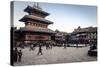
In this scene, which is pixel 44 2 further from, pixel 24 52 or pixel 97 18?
pixel 97 18

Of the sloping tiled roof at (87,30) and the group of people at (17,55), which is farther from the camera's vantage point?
the sloping tiled roof at (87,30)

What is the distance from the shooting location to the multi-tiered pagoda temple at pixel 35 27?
2273mm

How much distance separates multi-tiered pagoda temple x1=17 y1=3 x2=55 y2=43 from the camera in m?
2.27

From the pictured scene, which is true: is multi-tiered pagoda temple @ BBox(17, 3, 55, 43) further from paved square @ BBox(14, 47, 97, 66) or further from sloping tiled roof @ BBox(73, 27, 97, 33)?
sloping tiled roof @ BBox(73, 27, 97, 33)

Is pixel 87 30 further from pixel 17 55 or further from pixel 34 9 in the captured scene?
pixel 17 55

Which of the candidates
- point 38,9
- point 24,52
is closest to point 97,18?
point 38,9

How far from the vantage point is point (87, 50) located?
8.75ft

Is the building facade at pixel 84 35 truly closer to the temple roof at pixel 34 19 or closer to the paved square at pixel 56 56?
the paved square at pixel 56 56

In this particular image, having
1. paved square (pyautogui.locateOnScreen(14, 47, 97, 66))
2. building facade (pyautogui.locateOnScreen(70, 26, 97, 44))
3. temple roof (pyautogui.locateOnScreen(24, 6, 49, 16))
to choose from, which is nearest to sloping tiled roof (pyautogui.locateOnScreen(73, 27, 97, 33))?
building facade (pyautogui.locateOnScreen(70, 26, 97, 44))

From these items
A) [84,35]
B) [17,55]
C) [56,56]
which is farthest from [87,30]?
[17,55]

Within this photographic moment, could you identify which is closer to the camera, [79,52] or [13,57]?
[13,57]

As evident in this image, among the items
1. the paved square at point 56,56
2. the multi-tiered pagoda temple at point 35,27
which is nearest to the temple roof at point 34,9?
the multi-tiered pagoda temple at point 35,27

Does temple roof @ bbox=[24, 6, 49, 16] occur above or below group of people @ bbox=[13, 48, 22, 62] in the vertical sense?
above
